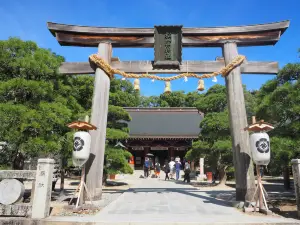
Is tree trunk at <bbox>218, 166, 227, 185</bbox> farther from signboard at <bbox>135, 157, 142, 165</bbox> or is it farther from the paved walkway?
signboard at <bbox>135, 157, 142, 165</bbox>

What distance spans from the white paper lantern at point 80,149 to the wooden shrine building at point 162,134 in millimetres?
18770

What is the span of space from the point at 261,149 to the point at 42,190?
559 cm

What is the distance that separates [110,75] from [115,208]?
14.0ft

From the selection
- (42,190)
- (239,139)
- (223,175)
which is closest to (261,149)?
(239,139)

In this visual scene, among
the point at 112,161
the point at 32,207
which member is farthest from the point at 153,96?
the point at 32,207

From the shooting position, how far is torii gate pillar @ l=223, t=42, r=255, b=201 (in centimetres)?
709

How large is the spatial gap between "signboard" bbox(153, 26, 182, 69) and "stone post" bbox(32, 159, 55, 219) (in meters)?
4.80

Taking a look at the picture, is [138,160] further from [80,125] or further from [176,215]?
[176,215]

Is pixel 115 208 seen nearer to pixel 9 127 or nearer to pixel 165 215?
pixel 165 215

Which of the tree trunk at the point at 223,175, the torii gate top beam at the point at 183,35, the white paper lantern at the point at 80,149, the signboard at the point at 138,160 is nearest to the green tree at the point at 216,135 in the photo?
the tree trunk at the point at 223,175

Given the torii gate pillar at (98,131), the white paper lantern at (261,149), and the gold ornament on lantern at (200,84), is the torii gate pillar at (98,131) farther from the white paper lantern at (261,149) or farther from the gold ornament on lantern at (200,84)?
the white paper lantern at (261,149)

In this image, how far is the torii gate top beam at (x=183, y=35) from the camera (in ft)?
27.1

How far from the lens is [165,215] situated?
5.91m

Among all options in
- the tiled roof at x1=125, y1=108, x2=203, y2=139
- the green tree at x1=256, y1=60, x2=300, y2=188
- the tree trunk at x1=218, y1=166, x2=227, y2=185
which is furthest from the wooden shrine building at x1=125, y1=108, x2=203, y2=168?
the green tree at x1=256, y1=60, x2=300, y2=188
